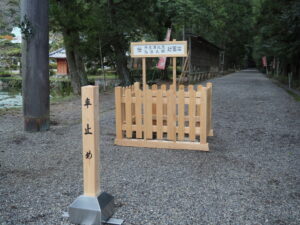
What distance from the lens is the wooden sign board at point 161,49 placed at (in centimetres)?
654

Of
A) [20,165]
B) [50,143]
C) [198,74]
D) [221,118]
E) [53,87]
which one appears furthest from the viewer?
[198,74]

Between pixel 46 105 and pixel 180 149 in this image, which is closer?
pixel 180 149

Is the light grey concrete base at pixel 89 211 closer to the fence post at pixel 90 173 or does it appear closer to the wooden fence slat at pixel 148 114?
the fence post at pixel 90 173

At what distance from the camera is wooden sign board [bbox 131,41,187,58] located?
6543 millimetres

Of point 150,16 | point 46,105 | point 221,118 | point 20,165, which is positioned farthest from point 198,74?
point 20,165

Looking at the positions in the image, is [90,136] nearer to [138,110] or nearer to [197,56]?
[138,110]

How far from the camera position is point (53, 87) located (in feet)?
88.9

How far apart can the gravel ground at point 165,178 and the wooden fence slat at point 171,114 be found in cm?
37

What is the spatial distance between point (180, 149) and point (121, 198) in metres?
2.54

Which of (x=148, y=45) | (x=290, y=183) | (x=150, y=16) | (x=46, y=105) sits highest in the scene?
(x=150, y=16)

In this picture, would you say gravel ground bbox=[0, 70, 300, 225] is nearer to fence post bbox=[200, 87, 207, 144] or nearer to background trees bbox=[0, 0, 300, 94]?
fence post bbox=[200, 87, 207, 144]

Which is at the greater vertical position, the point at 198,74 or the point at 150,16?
the point at 150,16

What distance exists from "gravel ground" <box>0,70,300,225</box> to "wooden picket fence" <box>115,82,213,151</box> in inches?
9.6

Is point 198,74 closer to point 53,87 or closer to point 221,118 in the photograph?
point 53,87
